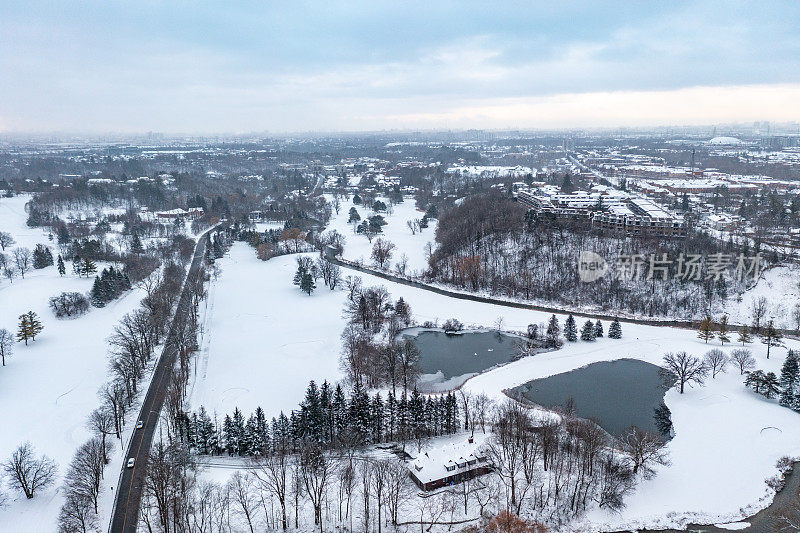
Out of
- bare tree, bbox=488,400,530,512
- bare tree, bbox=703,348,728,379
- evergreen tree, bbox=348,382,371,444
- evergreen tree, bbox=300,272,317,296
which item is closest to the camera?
bare tree, bbox=488,400,530,512

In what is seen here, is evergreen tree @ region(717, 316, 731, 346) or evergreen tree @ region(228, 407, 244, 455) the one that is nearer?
evergreen tree @ region(228, 407, 244, 455)

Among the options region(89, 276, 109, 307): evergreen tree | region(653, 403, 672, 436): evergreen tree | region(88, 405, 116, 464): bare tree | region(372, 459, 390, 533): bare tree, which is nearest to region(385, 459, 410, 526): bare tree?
region(372, 459, 390, 533): bare tree

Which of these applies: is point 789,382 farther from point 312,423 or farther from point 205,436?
point 205,436

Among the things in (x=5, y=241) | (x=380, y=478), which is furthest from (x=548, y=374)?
(x=5, y=241)

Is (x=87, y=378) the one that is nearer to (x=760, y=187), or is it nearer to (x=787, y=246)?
(x=787, y=246)

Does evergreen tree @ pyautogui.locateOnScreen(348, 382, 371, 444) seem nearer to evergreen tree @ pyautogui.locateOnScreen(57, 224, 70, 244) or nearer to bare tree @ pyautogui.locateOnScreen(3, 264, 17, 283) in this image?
bare tree @ pyautogui.locateOnScreen(3, 264, 17, 283)

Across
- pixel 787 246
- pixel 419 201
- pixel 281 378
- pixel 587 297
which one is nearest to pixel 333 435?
pixel 281 378
